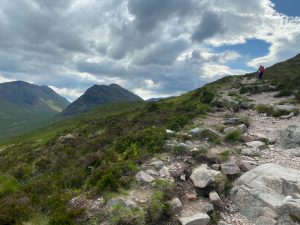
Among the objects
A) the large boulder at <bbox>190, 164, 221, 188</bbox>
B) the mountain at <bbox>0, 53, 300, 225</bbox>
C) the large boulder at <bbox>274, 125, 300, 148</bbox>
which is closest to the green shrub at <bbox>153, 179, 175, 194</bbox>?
the mountain at <bbox>0, 53, 300, 225</bbox>

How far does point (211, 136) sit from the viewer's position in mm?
16562

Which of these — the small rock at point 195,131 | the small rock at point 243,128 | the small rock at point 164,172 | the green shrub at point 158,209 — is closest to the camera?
the green shrub at point 158,209

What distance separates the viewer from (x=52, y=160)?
1842 centimetres

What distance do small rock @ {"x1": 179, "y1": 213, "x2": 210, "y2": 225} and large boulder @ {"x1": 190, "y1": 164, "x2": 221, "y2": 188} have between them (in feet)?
6.11

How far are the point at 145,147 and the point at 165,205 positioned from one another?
18.2 feet

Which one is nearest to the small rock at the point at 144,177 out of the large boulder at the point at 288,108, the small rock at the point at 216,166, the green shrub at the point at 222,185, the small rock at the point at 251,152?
the green shrub at the point at 222,185

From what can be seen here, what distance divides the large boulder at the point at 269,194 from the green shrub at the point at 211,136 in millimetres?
4358

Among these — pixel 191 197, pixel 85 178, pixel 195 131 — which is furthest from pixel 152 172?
pixel 195 131

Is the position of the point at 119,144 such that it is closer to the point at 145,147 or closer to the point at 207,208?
the point at 145,147

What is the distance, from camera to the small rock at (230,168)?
12.2 meters

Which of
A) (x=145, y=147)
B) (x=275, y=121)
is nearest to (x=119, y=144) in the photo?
(x=145, y=147)

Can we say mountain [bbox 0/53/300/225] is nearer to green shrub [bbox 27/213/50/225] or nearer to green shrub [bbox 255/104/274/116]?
green shrub [bbox 27/213/50/225]

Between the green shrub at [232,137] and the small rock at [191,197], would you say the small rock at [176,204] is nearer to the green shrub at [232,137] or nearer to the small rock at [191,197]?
the small rock at [191,197]

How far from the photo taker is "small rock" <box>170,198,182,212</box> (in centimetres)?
1007
